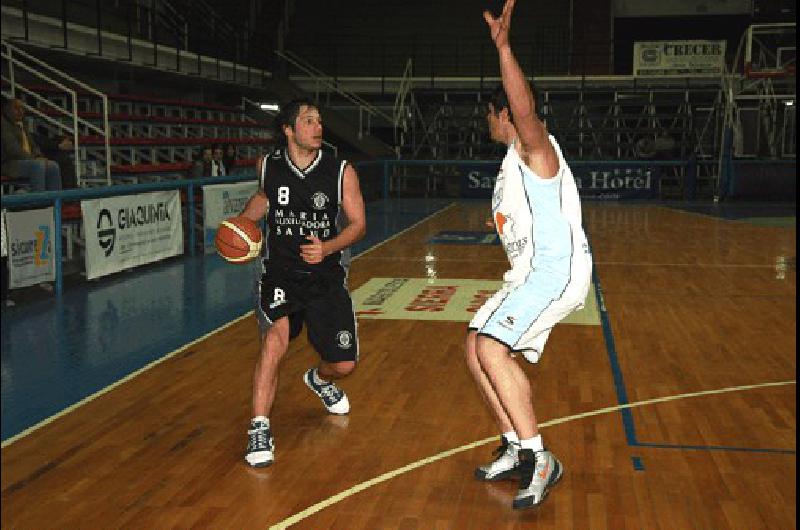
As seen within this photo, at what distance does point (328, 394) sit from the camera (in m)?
5.91

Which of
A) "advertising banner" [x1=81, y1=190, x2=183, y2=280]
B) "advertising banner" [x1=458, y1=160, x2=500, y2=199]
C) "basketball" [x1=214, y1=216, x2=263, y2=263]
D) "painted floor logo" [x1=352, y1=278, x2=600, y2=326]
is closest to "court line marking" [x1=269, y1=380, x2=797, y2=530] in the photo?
"basketball" [x1=214, y1=216, x2=263, y2=263]

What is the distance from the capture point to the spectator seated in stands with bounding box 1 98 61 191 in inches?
416

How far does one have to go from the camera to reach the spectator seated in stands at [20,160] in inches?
416

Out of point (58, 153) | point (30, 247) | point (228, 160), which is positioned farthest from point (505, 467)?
point (228, 160)

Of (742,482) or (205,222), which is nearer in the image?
(742,482)

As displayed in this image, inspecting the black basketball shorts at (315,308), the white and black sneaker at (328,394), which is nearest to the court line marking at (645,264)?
the white and black sneaker at (328,394)

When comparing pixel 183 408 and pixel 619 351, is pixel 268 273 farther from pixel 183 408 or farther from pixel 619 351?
pixel 619 351

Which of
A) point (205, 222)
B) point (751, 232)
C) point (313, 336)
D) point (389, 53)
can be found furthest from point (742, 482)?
point (389, 53)

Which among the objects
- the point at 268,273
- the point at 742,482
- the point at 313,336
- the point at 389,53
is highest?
the point at 389,53

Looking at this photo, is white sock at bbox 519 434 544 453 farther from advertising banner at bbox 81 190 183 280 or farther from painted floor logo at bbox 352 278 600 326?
advertising banner at bbox 81 190 183 280

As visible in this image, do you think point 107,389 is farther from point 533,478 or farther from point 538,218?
point 538,218

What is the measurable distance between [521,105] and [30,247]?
6839mm

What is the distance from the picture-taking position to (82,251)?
11.8 m

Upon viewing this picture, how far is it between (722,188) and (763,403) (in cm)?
1874
